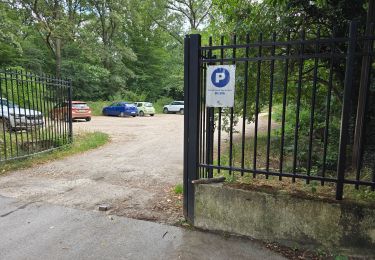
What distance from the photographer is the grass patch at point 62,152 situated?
22.0ft

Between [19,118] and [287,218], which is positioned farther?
[19,118]

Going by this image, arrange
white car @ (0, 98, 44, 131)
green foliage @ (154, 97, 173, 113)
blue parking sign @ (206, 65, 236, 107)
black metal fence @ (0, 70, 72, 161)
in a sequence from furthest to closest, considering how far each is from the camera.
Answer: green foliage @ (154, 97, 173, 113), black metal fence @ (0, 70, 72, 161), white car @ (0, 98, 44, 131), blue parking sign @ (206, 65, 236, 107)

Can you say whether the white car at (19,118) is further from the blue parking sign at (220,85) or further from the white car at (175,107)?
the white car at (175,107)

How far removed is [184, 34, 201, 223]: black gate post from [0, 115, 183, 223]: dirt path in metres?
0.44

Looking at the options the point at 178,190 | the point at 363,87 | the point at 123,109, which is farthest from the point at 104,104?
the point at 363,87

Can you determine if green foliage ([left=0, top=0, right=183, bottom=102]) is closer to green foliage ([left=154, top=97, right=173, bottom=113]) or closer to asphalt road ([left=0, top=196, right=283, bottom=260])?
green foliage ([left=154, top=97, right=173, bottom=113])

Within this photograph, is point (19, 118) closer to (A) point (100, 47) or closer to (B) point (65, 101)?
(B) point (65, 101)

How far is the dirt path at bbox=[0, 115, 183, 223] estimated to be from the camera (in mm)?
4426

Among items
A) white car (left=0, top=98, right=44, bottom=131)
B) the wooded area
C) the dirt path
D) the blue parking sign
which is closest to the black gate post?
the blue parking sign

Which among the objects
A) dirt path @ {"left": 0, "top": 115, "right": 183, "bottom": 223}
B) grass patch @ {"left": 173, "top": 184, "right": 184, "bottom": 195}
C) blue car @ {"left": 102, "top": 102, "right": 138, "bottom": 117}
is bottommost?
dirt path @ {"left": 0, "top": 115, "right": 183, "bottom": 223}

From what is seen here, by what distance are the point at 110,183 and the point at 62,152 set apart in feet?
11.1

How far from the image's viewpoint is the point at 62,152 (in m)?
8.30

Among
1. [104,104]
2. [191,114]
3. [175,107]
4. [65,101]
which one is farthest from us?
[175,107]

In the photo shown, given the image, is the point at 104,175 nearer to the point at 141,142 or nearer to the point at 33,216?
the point at 33,216
